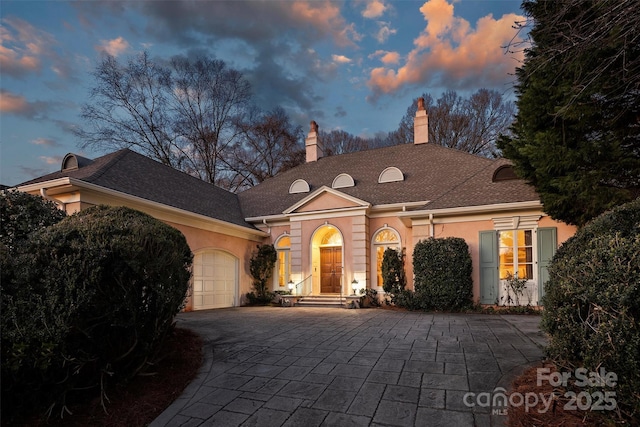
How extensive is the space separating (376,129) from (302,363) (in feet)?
74.8

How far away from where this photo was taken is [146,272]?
11.9 feet

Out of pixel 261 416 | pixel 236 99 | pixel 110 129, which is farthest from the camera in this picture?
pixel 236 99

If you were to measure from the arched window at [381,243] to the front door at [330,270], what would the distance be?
1.46 m

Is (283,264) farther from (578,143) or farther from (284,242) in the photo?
(578,143)

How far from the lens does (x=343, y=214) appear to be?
11.9 metres

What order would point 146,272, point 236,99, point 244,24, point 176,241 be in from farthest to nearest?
point 236,99
point 244,24
point 176,241
point 146,272

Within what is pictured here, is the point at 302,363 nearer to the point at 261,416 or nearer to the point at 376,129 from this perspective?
the point at 261,416

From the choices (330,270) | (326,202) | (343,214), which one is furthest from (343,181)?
(330,270)

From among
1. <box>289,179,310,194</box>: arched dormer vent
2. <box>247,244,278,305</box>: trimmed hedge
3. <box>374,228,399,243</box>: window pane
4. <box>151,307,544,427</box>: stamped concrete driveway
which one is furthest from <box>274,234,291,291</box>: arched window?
<box>151,307,544,427</box>: stamped concrete driveway

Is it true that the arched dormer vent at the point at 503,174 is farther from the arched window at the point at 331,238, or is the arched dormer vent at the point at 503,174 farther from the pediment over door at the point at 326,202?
the arched window at the point at 331,238

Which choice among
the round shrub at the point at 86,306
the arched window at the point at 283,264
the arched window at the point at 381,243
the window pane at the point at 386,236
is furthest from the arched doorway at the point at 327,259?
the round shrub at the point at 86,306

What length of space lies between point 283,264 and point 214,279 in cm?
289

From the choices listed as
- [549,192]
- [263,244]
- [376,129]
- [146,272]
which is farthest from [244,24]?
[376,129]

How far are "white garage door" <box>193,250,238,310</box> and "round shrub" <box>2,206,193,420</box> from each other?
22.9ft
